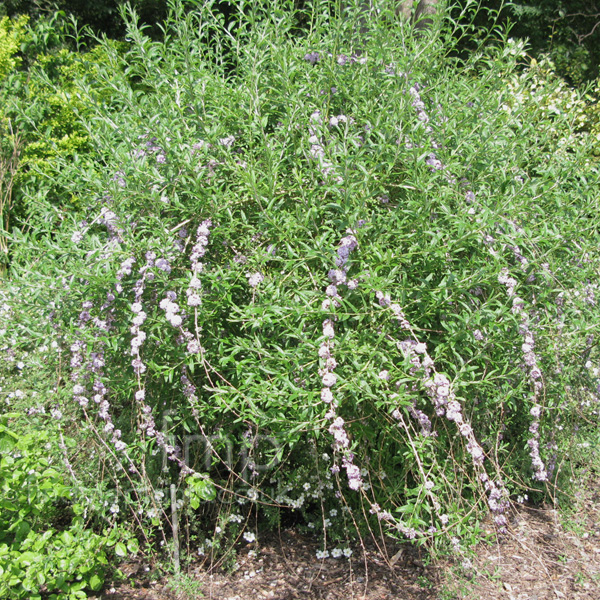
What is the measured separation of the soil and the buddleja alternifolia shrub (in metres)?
0.21

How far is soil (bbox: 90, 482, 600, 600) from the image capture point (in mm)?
2932

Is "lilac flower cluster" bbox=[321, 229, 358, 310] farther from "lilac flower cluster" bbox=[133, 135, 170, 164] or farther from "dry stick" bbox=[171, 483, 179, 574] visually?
"dry stick" bbox=[171, 483, 179, 574]

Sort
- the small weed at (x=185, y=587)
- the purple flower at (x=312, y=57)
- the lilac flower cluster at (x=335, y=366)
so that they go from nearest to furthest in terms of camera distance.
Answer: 1. the lilac flower cluster at (x=335, y=366)
2. the small weed at (x=185, y=587)
3. the purple flower at (x=312, y=57)

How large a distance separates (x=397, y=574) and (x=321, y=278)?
1.59 metres

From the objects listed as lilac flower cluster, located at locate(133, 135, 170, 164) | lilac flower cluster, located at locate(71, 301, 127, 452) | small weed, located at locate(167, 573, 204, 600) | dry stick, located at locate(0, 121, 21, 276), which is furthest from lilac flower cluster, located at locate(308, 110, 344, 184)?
dry stick, located at locate(0, 121, 21, 276)

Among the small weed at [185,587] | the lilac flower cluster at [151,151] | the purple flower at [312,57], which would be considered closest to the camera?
the small weed at [185,587]

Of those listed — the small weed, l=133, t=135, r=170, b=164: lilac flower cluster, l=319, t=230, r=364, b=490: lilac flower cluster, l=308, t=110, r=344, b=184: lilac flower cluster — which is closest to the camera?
l=319, t=230, r=364, b=490: lilac flower cluster

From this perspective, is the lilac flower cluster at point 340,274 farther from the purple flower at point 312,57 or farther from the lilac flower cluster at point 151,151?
the purple flower at point 312,57

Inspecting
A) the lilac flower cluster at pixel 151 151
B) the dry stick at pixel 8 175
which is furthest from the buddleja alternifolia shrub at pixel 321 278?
the dry stick at pixel 8 175

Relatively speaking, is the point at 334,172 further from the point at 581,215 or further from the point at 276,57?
the point at 581,215

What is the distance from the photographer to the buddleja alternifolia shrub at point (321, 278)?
2609 mm

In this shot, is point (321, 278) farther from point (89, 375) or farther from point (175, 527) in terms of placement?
point (175, 527)

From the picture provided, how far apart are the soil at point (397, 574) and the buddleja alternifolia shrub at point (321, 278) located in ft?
0.69

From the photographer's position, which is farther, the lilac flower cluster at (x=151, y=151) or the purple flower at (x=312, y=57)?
the purple flower at (x=312, y=57)
